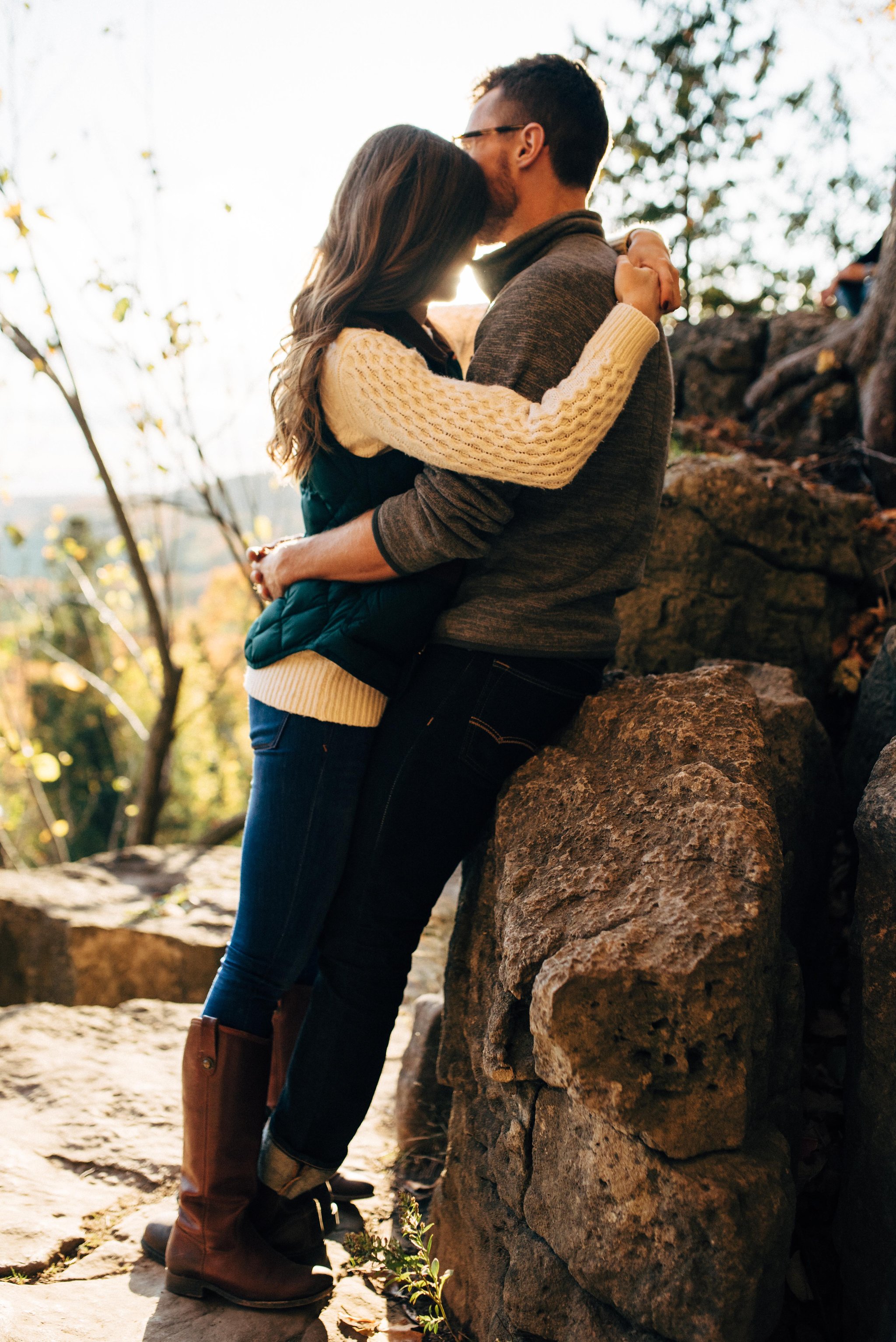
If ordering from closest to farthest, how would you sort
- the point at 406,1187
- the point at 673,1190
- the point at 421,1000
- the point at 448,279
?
the point at 673,1190, the point at 448,279, the point at 406,1187, the point at 421,1000

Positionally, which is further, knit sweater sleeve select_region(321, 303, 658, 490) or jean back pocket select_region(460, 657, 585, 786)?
jean back pocket select_region(460, 657, 585, 786)

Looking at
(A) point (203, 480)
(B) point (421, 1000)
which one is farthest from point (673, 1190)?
(A) point (203, 480)

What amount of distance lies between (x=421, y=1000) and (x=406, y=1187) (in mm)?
571

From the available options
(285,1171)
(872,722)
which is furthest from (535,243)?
(285,1171)

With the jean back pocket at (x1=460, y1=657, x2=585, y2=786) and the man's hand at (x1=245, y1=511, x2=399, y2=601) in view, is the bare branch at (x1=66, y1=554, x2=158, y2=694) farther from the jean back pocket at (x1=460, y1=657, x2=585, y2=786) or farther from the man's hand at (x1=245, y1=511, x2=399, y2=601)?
the jean back pocket at (x1=460, y1=657, x2=585, y2=786)

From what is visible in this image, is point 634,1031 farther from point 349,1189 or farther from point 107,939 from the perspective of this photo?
Result: point 107,939

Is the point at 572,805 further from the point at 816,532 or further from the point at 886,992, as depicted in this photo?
the point at 816,532

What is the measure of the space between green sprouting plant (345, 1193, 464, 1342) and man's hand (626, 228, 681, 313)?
2001mm

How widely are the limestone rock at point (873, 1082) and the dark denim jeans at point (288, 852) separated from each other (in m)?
1.05

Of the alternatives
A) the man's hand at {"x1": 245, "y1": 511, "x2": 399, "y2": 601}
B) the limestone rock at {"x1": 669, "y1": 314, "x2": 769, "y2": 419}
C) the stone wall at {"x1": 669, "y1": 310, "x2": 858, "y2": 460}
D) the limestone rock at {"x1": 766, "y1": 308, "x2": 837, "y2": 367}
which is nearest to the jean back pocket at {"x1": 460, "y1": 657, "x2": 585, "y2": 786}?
the man's hand at {"x1": 245, "y1": 511, "x2": 399, "y2": 601}

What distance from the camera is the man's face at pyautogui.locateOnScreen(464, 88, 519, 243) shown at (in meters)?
2.06

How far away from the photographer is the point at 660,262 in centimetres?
199

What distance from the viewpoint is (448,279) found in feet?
6.69

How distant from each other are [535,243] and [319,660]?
107 cm
